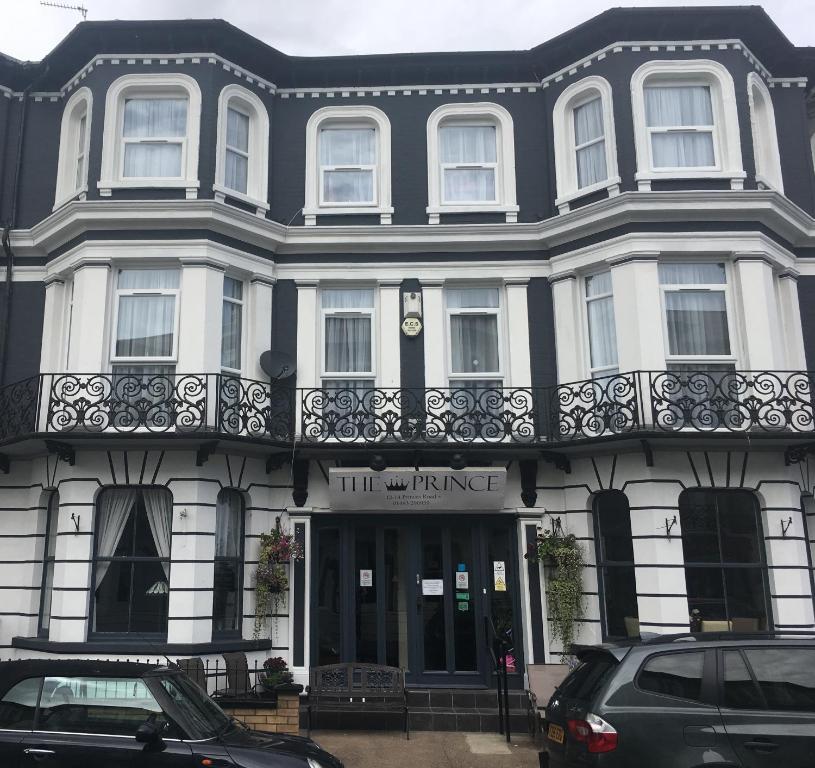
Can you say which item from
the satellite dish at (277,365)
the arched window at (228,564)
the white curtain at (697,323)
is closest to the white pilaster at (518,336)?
the white curtain at (697,323)

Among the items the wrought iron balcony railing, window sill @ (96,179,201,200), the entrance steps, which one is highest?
window sill @ (96,179,201,200)

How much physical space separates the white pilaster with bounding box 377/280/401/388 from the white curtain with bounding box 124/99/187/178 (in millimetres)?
4220

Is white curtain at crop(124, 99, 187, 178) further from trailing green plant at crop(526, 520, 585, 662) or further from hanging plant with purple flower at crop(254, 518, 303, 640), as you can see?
trailing green plant at crop(526, 520, 585, 662)

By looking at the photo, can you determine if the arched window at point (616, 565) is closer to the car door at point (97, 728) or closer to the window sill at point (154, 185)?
the car door at point (97, 728)

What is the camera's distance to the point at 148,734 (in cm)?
598

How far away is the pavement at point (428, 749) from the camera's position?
30.4ft

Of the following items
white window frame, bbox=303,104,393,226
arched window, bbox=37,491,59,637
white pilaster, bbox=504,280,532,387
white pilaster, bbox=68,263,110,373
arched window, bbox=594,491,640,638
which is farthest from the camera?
white window frame, bbox=303,104,393,226

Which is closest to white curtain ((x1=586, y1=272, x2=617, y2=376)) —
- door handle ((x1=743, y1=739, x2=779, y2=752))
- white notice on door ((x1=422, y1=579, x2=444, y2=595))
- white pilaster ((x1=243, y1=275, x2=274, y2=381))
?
white notice on door ((x1=422, y1=579, x2=444, y2=595))

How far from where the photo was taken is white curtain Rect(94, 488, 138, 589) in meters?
11.8

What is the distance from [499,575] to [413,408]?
3097mm

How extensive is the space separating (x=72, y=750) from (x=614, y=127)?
12.0m

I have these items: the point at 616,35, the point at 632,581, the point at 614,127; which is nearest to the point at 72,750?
the point at 632,581

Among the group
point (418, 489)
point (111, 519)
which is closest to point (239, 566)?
point (111, 519)

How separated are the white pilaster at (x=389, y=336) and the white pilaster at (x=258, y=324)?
1968 mm
